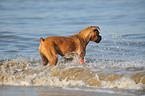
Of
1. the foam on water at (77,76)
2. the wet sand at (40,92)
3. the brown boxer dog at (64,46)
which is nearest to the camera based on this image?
the wet sand at (40,92)

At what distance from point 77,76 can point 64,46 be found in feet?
3.40

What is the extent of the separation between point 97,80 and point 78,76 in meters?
0.53

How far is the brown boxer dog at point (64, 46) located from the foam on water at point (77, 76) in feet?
0.79

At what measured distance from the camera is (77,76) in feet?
23.4

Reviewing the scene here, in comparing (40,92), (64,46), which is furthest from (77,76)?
(40,92)

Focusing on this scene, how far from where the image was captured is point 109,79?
6727 millimetres

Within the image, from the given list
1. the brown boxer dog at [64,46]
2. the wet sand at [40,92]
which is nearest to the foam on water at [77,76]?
the brown boxer dog at [64,46]

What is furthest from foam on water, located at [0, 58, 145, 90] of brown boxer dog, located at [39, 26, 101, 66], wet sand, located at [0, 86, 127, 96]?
wet sand, located at [0, 86, 127, 96]

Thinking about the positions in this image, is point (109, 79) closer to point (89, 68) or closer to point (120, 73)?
point (120, 73)

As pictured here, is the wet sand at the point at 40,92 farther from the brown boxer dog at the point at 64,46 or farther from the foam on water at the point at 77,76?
the brown boxer dog at the point at 64,46

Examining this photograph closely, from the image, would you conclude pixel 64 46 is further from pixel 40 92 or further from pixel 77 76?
pixel 40 92

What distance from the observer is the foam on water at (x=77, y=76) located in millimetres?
6539

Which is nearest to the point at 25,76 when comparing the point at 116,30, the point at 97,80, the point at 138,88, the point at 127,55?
the point at 97,80

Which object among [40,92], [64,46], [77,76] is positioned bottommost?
[40,92]
